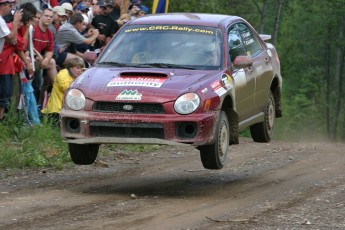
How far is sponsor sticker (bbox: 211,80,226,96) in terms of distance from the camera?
11.1m

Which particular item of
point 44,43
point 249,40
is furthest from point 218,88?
point 44,43

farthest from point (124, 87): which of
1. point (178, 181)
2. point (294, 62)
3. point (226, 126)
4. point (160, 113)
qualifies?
point (294, 62)

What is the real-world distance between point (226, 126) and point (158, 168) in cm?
254

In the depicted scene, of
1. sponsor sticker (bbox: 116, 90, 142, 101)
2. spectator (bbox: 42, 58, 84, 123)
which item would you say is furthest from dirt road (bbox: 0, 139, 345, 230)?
spectator (bbox: 42, 58, 84, 123)

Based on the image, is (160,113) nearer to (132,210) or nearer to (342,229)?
(132,210)

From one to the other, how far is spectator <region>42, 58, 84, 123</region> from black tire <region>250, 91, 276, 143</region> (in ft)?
10.2

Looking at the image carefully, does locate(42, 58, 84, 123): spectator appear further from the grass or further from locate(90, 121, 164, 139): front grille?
locate(90, 121, 164, 139): front grille

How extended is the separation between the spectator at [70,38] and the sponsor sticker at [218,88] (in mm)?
5589

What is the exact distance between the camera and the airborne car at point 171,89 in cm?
1073

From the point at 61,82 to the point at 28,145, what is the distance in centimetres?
191

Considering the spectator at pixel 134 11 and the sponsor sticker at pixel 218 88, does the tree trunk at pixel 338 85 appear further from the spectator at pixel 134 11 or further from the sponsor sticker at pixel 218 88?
the sponsor sticker at pixel 218 88

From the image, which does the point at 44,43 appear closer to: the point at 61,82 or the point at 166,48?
the point at 61,82

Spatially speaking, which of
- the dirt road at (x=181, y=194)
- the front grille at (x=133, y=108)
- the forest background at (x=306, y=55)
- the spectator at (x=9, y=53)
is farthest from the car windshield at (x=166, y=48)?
the forest background at (x=306, y=55)

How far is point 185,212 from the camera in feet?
32.2
